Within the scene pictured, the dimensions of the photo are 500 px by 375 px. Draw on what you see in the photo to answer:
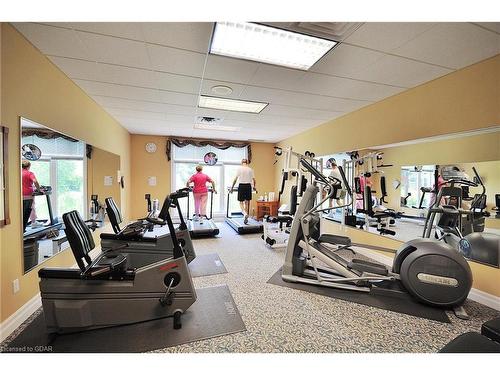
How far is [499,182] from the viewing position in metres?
2.29

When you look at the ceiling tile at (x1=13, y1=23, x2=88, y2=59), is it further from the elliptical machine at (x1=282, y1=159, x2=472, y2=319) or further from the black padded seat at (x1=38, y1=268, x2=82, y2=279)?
the elliptical machine at (x1=282, y1=159, x2=472, y2=319)

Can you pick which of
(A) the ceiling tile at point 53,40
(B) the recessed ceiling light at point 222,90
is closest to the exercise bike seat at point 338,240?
(B) the recessed ceiling light at point 222,90

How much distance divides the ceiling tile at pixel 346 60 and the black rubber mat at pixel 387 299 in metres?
2.45

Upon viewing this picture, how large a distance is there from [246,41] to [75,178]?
2.90 m

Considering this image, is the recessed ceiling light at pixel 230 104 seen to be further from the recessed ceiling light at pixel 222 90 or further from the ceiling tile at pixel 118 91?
the ceiling tile at pixel 118 91

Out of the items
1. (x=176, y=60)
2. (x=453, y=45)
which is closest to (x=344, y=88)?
(x=453, y=45)

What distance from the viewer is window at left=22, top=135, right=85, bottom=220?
7.43 ft

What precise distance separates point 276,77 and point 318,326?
2685 millimetres

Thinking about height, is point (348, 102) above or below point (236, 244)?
above

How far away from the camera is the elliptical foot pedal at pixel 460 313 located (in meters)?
2.01
